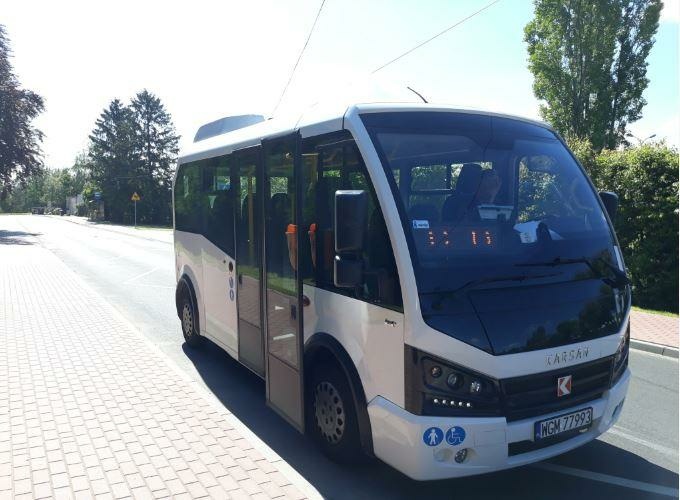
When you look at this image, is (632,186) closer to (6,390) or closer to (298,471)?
(298,471)

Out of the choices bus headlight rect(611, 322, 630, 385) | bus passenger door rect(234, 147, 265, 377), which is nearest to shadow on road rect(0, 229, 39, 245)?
bus passenger door rect(234, 147, 265, 377)

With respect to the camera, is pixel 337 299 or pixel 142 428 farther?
pixel 142 428

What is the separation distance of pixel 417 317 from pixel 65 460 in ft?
9.76

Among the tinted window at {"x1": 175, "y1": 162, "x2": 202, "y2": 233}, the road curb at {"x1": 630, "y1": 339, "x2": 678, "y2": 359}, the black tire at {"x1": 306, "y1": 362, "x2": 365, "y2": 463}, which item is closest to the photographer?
the black tire at {"x1": 306, "y1": 362, "x2": 365, "y2": 463}

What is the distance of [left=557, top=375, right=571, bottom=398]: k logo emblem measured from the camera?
3.61 meters

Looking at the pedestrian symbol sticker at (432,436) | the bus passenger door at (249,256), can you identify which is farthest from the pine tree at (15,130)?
the pedestrian symbol sticker at (432,436)

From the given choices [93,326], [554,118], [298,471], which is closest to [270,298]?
Answer: [298,471]

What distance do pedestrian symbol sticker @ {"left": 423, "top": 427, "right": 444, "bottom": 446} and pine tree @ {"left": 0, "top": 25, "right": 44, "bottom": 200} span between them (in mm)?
45762

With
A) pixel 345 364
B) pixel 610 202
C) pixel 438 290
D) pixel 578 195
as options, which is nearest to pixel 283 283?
pixel 345 364

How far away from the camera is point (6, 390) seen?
19.1 feet

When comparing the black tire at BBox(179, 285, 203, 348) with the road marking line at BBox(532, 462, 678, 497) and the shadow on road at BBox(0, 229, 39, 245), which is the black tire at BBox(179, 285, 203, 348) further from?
the shadow on road at BBox(0, 229, 39, 245)

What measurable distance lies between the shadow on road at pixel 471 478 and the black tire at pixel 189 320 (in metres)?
2.82

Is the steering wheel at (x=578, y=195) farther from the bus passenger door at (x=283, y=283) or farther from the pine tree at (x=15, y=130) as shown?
the pine tree at (x=15, y=130)

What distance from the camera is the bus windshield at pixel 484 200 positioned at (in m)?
3.58
